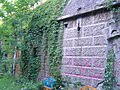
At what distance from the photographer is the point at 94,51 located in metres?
6.25

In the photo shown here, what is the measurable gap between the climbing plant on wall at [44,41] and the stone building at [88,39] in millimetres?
400

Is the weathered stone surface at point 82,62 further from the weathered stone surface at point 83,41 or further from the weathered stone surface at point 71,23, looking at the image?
the weathered stone surface at point 71,23

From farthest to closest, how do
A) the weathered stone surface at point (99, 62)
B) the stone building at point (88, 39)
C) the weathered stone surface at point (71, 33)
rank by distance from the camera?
the weathered stone surface at point (71, 33)
the weathered stone surface at point (99, 62)
the stone building at point (88, 39)

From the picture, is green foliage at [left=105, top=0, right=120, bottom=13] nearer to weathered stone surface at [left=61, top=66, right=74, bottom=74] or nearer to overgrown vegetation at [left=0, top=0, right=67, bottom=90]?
weathered stone surface at [left=61, top=66, right=74, bottom=74]

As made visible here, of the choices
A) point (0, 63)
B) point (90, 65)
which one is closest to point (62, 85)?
point (90, 65)

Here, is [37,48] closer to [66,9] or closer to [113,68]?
[66,9]

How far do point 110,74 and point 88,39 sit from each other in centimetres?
132

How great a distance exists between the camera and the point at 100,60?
6016 millimetres

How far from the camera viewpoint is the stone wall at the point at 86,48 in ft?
19.7

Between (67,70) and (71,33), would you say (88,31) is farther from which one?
(67,70)

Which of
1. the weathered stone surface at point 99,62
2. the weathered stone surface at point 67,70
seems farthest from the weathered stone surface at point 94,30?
the weathered stone surface at point 67,70

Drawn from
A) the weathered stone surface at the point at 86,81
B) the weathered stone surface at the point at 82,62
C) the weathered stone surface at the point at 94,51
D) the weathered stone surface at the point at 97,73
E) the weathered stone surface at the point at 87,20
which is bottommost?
the weathered stone surface at the point at 86,81

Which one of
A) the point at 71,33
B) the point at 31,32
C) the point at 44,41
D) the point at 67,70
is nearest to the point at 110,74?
the point at 67,70

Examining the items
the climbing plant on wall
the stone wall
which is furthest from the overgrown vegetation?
the stone wall
